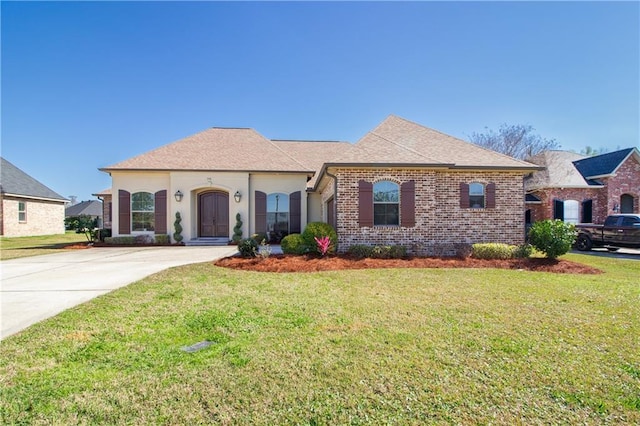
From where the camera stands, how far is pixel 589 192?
17703mm

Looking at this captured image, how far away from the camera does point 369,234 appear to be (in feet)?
33.8

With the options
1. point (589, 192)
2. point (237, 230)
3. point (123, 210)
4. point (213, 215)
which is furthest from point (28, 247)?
point (589, 192)

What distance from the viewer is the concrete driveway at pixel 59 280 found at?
456 cm

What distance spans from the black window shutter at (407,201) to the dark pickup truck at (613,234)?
33.5ft

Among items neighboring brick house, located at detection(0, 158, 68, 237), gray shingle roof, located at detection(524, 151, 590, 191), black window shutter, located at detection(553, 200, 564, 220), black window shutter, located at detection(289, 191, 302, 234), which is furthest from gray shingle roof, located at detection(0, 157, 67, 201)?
black window shutter, located at detection(553, 200, 564, 220)

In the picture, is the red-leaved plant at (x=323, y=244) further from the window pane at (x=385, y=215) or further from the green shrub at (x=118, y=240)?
the green shrub at (x=118, y=240)

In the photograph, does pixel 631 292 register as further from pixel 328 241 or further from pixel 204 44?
pixel 204 44

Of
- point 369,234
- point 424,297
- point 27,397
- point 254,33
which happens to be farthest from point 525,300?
point 254,33

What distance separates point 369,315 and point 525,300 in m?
3.17

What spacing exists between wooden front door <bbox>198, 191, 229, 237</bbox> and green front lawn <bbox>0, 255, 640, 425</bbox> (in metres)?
9.69

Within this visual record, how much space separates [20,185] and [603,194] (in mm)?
41314

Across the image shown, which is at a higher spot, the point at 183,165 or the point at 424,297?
the point at 183,165

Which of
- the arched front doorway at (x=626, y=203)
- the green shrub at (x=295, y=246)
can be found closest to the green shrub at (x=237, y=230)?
the green shrub at (x=295, y=246)

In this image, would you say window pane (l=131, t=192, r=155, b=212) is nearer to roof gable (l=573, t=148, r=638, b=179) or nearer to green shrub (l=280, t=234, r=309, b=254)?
green shrub (l=280, t=234, r=309, b=254)
